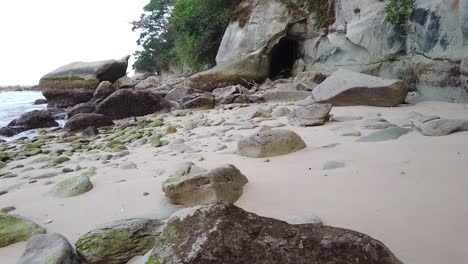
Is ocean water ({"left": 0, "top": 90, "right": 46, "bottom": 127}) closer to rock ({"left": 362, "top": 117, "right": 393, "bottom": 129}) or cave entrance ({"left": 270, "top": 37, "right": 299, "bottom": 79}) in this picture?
cave entrance ({"left": 270, "top": 37, "right": 299, "bottom": 79})

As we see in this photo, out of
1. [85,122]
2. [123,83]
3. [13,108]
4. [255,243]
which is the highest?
[255,243]

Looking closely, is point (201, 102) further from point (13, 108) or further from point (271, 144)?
point (13, 108)

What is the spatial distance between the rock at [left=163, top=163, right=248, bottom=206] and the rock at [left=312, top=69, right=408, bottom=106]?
124 inches

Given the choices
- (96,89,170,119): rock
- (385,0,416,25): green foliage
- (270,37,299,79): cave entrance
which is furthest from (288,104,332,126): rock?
(270,37,299,79): cave entrance

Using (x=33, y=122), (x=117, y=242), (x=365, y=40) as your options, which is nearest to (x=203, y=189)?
(x=117, y=242)

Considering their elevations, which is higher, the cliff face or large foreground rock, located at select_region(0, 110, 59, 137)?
the cliff face

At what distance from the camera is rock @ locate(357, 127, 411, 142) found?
8.91ft

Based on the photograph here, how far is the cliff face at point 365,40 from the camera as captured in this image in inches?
170

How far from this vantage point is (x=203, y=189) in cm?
183

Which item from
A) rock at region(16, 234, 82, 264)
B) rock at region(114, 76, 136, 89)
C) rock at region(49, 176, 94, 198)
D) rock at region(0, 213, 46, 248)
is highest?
rock at region(16, 234, 82, 264)

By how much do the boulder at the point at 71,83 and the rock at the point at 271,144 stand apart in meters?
12.5

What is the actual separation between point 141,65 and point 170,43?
385 centimetres

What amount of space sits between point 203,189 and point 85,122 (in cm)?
527

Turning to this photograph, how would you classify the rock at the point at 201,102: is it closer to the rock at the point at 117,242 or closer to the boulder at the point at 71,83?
the rock at the point at 117,242
